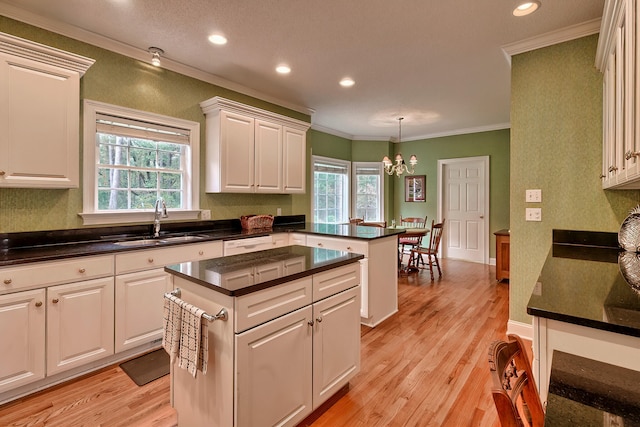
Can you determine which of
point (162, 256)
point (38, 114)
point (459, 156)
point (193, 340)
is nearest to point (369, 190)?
point (459, 156)

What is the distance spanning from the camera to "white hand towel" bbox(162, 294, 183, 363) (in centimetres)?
148

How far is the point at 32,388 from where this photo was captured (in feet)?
6.79

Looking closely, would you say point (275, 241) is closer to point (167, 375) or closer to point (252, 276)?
point (167, 375)

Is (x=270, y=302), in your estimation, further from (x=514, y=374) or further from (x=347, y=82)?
(x=347, y=82)

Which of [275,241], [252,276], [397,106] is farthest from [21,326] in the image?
[397,106]

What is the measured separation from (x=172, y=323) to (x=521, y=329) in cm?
286

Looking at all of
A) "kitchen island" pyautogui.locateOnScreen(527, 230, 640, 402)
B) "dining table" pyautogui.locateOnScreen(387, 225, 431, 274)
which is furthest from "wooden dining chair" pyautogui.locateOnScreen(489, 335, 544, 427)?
"dining table" pyautogui.locateOnScreen(387, 225, 431, 274)

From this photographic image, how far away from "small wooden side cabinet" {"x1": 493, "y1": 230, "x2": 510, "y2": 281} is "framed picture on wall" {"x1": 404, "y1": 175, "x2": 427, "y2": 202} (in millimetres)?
2266

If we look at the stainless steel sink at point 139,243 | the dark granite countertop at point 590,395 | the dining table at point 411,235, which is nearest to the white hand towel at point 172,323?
the stainless steel sink at point 139,243

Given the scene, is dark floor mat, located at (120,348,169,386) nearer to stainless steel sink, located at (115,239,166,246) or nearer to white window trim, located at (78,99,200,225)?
stainless steel sink, located at (115,239,166,246)

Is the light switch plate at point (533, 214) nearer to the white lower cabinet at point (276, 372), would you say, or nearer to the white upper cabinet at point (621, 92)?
the white upper cabinet at point (621, 92)

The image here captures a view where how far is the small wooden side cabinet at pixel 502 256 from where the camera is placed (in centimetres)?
A: 468

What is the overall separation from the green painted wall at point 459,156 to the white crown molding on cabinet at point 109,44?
406 cm

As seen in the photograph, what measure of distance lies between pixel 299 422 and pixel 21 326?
1828 mm
